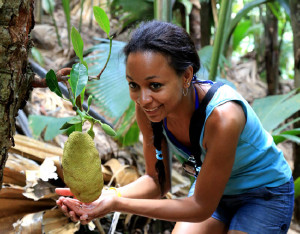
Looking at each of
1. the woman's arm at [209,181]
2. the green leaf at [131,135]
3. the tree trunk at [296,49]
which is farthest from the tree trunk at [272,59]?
the woman's arm at [209,181]

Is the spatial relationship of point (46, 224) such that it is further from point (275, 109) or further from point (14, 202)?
point (275, 109)

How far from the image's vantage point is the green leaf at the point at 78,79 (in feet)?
2.91

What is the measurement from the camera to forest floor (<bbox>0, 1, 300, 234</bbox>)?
2025 millimetres

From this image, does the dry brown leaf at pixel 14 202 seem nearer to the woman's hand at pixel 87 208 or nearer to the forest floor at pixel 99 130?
the forest floor at pixel 99 130

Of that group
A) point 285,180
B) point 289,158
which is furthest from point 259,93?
point 285,180

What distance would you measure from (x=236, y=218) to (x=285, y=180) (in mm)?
209

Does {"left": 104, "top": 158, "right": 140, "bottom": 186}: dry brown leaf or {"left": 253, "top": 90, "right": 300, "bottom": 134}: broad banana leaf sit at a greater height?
{"left": 253, "top": 90, "right": 300, "bottom": 134}: broad banana leaf

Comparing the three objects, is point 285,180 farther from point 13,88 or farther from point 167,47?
point 13,88

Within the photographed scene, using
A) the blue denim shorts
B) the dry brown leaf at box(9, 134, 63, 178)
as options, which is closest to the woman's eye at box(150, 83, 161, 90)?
the blue denim shorts

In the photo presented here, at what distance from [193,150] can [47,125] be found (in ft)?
2.57

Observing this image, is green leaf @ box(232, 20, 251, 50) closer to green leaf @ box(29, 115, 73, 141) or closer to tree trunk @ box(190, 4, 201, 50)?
tree trunk @ box(190, 4, 201, 50)

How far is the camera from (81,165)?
0.90 m

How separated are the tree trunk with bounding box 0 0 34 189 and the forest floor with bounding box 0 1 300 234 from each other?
2.24 ft

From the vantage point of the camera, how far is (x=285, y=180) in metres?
1.31
